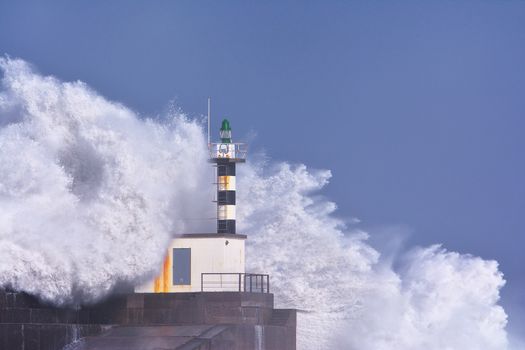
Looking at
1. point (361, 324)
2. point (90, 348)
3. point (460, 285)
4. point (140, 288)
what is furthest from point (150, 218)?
point (460, 285)

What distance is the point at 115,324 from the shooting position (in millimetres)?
46906

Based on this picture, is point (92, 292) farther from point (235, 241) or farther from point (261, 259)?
point (261, 259)

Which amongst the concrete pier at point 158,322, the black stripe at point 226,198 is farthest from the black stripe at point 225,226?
the concrete pier at point 158,322

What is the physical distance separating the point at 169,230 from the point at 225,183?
2.25 meters

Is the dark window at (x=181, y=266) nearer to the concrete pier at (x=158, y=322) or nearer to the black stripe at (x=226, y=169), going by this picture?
the concrete pier at (x=158, y=322)

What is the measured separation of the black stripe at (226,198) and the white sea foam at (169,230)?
108 centimetres

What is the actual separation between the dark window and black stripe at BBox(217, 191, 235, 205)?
66.9 inches

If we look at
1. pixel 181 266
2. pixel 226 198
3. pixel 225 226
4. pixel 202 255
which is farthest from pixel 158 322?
pixel 226 198

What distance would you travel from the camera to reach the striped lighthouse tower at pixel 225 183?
50562 millimetres

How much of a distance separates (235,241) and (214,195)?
264 centimetres

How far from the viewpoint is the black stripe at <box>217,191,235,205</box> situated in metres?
50.5

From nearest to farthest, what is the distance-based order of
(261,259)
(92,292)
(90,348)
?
(90,348) < (92,292) < (261,259)

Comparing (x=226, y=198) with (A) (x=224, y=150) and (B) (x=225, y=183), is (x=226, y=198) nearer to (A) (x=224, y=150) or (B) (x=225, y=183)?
(B) (x=225, y=183)

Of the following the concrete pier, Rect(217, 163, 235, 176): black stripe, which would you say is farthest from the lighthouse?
the concrete pier
